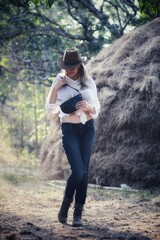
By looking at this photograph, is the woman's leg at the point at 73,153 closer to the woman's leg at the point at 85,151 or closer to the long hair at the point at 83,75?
the woman's leg at the point at 85,151

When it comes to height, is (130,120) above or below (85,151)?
below

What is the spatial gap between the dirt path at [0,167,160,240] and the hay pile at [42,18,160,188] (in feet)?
1.84

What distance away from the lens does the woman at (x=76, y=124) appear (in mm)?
4367

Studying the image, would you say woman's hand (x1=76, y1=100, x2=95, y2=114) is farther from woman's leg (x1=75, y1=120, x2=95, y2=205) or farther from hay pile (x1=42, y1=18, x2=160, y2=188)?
hay pile (x1=42, y1=18, x2=160, y2=188)

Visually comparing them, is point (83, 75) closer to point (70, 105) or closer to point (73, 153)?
point (70, 105)

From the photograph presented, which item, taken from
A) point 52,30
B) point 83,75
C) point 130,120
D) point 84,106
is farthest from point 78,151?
point 52,30

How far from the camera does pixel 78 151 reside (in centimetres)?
436

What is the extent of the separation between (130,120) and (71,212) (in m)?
2.72

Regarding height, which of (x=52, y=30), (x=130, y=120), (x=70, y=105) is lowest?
(x=130, y=120)

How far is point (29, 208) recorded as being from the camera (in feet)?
18.1

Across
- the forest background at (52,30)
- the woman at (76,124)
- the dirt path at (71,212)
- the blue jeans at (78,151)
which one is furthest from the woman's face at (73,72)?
the forest background at (52,30)

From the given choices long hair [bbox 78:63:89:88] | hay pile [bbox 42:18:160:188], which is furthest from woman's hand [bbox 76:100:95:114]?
hay pile [bbox 42:18:160:188]

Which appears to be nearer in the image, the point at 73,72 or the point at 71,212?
the point at 73,72

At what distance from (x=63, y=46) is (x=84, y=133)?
8.96 meters
